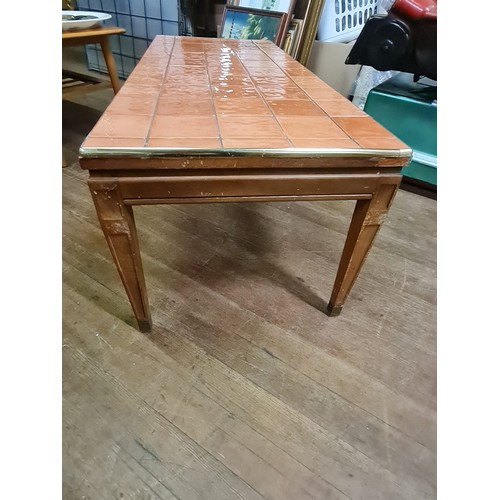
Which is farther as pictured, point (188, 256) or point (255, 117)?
point (188, 256)

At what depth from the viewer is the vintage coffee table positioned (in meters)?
0.56

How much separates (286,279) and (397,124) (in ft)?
2.79

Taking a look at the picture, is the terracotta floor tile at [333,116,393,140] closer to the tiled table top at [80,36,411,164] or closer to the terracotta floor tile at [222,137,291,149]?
the tiled table top at [80,36,411,164]

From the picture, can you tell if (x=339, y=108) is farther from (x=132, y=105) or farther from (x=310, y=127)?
(x=132, y=105)

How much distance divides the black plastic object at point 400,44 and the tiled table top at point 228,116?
1.43 ft

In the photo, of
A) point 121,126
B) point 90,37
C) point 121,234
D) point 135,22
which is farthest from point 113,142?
point 135,22

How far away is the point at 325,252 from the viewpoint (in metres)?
1.14

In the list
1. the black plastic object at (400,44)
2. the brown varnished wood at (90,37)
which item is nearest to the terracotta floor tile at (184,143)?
the black plastic object at (400,44)

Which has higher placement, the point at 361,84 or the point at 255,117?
the point at 255,117

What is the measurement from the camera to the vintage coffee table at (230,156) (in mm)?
558

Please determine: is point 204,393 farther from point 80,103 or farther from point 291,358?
point 80,103

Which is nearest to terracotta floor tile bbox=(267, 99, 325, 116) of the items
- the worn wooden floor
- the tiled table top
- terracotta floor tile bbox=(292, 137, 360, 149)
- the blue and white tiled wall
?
the tiled table top

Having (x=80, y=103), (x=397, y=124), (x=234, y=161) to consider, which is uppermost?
(x=234, y=161)

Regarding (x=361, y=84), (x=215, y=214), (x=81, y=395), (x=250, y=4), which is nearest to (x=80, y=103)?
(x=250, y=4)
